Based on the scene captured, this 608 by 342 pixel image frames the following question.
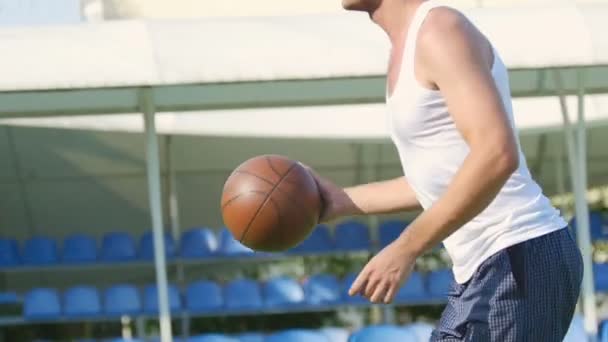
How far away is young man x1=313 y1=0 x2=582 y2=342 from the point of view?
122 inches

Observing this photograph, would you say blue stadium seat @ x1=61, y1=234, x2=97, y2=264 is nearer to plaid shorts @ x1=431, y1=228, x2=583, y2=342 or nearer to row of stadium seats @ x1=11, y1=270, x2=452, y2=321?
row of stadium seats @ x1=11, y1=270, x2=452, y2=321

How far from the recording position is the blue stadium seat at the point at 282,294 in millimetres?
13828

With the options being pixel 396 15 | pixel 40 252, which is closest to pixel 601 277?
pixel 40 252

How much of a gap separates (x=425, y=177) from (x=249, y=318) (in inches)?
488

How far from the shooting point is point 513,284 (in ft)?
11.2

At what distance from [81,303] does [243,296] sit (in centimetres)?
160

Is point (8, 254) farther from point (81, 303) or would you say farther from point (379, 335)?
point (379, 335)

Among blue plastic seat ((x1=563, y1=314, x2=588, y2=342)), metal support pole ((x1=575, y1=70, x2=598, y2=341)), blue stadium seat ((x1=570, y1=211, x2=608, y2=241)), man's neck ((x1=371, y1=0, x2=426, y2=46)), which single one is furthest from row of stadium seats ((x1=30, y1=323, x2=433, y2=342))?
blue stadium seat ((x1=570, y1=211, x2=608, y2=241))

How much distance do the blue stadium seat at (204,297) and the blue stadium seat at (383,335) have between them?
5536 mm

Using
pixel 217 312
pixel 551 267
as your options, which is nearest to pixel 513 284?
pixel 551 267

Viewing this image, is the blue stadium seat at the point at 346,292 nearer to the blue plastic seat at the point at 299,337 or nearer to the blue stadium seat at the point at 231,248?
the blue stadium seat at the point at 231,248

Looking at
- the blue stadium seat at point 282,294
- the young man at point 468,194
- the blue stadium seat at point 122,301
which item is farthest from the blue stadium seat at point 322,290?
the young man at point 468,194

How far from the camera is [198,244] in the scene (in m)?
14.5

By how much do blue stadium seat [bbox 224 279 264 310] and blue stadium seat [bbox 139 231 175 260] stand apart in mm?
964
